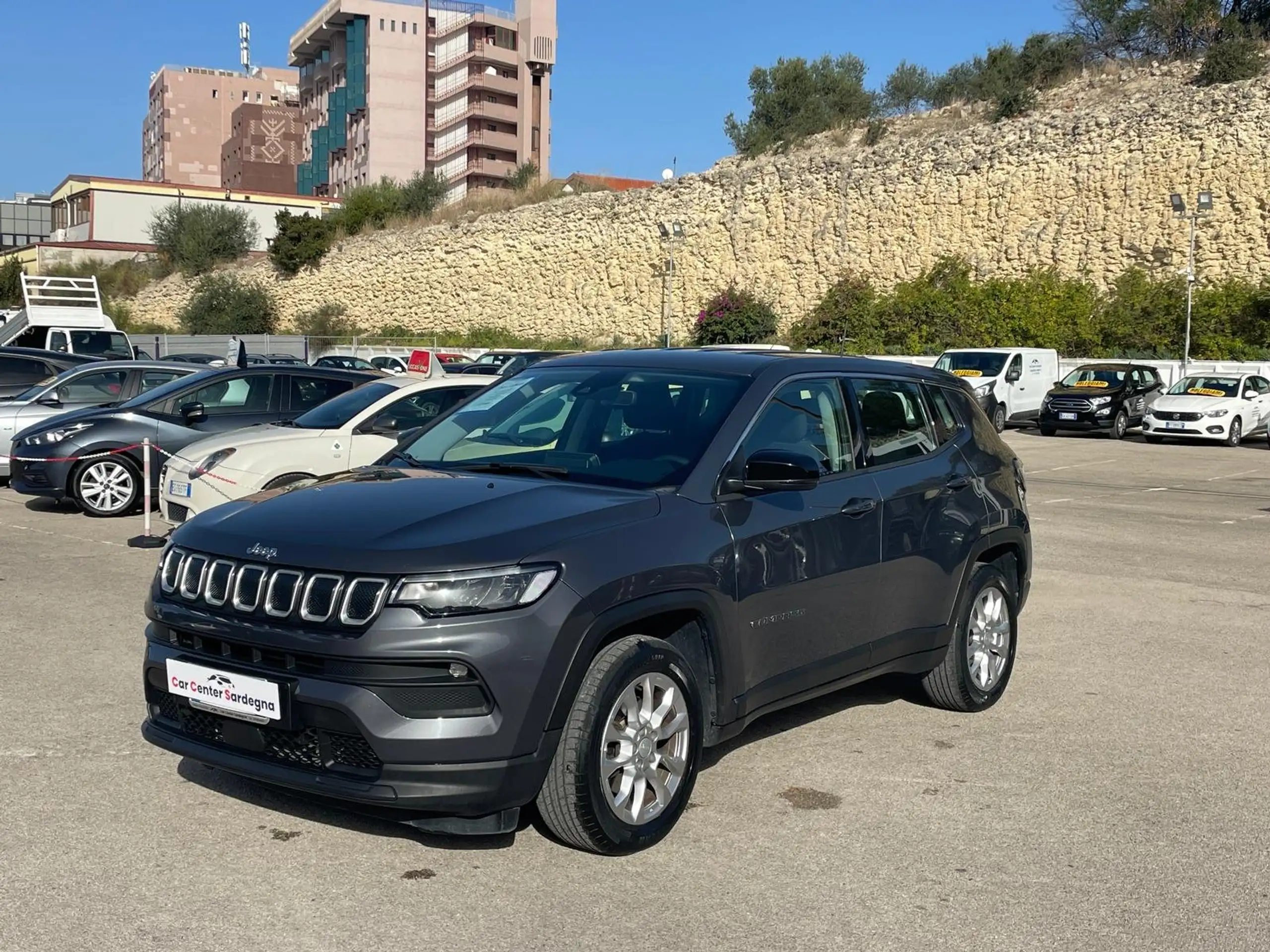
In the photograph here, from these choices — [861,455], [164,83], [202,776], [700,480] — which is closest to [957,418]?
[861,455]

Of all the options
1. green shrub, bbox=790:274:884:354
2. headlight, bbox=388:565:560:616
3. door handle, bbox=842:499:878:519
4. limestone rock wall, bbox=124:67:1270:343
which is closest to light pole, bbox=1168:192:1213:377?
limestone rock wall, bbox=124:67:1270:343

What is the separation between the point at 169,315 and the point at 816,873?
77513 millimetres

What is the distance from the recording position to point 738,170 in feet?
191

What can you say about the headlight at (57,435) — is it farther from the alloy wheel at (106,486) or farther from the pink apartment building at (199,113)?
the pink apartment building at (199,113)

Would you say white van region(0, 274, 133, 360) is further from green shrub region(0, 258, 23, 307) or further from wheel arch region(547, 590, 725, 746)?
green shrub region(0, 258, 23, 307)

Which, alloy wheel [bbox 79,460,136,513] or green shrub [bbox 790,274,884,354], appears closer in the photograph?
alloy wheel [bbox 79,460,136,513]

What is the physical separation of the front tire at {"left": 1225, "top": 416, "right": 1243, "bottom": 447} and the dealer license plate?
2827 cm

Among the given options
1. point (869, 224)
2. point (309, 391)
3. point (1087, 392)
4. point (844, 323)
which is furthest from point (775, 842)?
point (869, 224)

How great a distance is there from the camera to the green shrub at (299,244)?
235ft

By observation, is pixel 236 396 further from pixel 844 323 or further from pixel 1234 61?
pixel 1234 61

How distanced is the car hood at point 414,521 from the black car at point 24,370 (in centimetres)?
1606

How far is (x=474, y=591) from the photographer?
4457 mm

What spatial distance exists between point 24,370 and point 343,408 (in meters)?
9.79

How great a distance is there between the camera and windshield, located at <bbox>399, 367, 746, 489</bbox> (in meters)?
5.53
